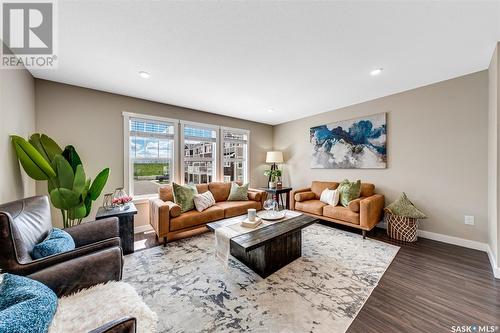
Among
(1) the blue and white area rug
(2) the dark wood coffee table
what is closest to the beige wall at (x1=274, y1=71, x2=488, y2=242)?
(1) the blue and white area rug

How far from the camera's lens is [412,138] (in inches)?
124

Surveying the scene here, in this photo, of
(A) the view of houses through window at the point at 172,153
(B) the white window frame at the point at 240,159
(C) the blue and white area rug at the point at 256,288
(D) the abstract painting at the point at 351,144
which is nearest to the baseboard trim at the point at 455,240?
(C) the blue and white area rug at the point at 256,288

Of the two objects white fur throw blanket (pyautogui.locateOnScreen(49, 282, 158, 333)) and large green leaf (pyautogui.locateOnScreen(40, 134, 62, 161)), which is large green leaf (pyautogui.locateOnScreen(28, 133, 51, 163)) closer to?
large green leaf (pyautogui.locateOnScreen(40, 134, 62, 161))

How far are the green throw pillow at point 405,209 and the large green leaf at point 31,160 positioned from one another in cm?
471

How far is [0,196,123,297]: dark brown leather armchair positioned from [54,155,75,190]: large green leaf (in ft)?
2.70

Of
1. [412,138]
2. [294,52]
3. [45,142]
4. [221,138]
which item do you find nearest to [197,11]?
[294,52]

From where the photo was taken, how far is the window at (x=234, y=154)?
4.74 metres

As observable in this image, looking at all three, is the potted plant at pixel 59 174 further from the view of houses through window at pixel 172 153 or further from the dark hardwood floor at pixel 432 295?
the dark hardwood floor at pixel 432 295

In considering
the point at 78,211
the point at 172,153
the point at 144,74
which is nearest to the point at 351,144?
the point at 172,153

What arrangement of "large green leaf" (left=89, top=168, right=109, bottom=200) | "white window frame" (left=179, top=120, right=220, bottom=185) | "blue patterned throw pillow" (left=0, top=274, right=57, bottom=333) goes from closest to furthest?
"blue patterned throw pillow" (left=0, top=274, right=57, bottom=333) < "large green leaf" (left=89, top=168, right=109, bottom=200) < "white window frame" (left=179, top=120, right=220, bottom=185)

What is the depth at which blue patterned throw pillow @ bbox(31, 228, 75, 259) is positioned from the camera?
1.28 metres

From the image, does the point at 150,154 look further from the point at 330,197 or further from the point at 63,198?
the point at 330,197

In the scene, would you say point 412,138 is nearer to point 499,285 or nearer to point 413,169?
point 413,169

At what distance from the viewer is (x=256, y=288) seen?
73.1 inches
